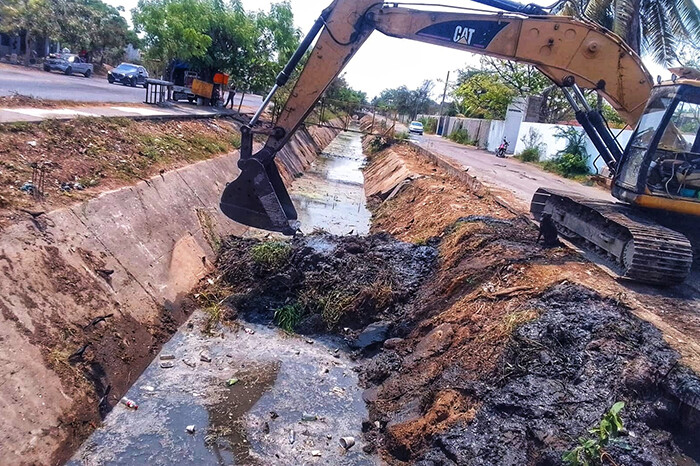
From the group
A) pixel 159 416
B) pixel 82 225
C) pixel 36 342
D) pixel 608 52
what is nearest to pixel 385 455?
pixel 159 416

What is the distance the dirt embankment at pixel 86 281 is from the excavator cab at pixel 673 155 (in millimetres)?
7015

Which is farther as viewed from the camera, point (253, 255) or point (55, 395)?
point (253, 255)

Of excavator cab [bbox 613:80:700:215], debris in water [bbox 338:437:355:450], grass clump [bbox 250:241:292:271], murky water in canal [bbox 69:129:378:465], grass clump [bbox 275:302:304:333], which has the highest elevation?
excavator cab [bbox 613:80:700:215]

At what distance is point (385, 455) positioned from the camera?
5.96m

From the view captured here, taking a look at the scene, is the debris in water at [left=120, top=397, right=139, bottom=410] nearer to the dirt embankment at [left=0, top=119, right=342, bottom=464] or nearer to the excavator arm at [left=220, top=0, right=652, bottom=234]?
the dirt embankment at [left=0, top=119, right=342, bottom=464]

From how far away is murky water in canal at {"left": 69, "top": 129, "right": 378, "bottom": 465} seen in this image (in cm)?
578

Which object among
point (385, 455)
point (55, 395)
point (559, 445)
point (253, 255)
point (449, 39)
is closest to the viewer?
point (559, 445)

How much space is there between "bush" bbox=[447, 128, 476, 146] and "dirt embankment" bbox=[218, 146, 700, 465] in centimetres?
3466

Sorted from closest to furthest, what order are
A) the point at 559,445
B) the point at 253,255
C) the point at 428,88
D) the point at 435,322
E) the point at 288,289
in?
the point at 559,445 → the point at 435,322 → the point at 288,289 → the point at 253,255 → the point at 428,88

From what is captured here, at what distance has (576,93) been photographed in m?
9.55

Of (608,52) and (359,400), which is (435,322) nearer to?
(359,400)

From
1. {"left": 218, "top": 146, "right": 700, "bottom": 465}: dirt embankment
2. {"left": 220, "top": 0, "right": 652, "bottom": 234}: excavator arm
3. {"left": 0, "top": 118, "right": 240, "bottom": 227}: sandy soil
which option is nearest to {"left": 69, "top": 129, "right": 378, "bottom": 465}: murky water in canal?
{"left": 218, "top": 146, "right": 700, "bottom": 465}: dirt embankment

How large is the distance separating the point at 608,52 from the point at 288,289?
20.2 feet

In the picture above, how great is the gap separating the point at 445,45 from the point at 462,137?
39.6 meters
